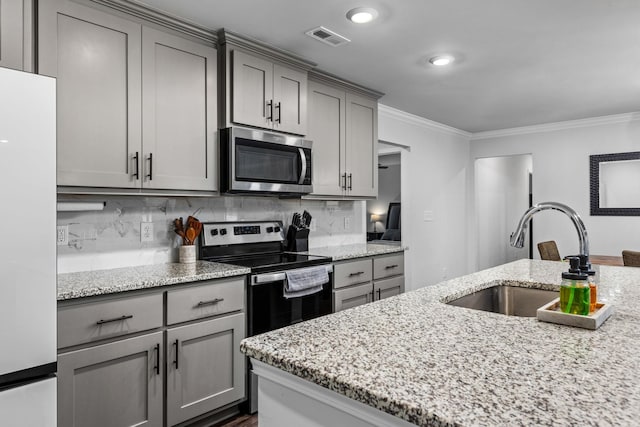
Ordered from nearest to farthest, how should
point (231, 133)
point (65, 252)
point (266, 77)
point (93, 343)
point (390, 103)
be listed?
point (93, 343) → point (65, 252) → point (231, 133) → point (266, 77) → point (390, 103)

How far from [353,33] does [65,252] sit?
2.13 meters

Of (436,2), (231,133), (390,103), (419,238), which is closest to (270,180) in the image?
(231,133)

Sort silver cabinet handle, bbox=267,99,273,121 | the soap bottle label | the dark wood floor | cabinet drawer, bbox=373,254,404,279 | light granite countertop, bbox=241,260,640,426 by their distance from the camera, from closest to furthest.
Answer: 1. light granite countertop, bbox=241,260,640,426
2. the soap bottle label
3. the dark wood floor
4. silver cabinet handle, bbox=267,99,273,121
5. cabinet drawer, bbox=373,254,404,279

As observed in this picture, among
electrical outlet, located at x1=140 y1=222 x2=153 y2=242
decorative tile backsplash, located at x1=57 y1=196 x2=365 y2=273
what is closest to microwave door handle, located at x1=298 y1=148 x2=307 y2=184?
decorative tile backsplash, located at x1=57 y1=196 x2=365 y2=273

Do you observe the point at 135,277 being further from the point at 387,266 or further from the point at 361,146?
the point at 361,146

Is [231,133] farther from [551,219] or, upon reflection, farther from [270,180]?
[551,219]

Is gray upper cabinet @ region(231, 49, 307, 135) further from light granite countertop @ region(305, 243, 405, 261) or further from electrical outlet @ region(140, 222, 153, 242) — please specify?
light granite countertop @ region(305, 243, 405, 261)

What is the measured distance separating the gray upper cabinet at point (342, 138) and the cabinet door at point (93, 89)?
4.73 ft

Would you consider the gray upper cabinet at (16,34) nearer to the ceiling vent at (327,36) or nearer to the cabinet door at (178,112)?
the cabinet door at (178,112)

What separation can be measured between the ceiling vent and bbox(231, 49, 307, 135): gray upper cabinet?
1.21 feet

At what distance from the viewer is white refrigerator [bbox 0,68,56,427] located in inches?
Answer: 53.4

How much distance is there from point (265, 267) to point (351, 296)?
96 centimetres

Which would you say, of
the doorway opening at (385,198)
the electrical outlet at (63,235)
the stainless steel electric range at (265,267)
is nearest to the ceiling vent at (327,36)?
the stainless steel electric range at (265,267)

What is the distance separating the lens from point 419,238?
16.5 ft
